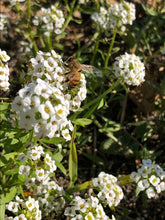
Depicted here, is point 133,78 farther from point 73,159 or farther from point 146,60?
point 146,60

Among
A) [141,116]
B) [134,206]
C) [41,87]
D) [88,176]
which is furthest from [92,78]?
[41,87]

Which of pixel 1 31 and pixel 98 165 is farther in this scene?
pixel 1 31

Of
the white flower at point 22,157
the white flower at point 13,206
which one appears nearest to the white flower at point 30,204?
the white flower at point 13,206

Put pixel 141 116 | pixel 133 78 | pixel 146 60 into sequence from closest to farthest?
pixel 133 78 < pixel 141 116 < pixel 146 60

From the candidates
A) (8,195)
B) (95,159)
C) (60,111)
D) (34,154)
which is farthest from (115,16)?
(8,195)

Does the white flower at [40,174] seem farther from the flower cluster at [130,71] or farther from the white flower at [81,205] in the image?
the flower cluster at [130,71]

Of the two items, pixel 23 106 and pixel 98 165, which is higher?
pixel 23 106

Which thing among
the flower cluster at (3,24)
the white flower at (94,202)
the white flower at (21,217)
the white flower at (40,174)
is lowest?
the white flower at (21,217)
